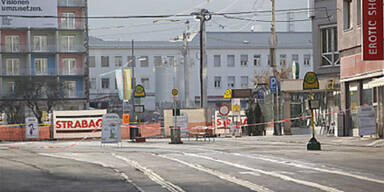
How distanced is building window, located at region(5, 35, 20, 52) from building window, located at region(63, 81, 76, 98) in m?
6.65

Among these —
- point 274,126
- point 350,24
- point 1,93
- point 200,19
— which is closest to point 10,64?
point 1,93

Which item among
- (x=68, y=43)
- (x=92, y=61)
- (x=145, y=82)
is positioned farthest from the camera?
(x=145, y=82)

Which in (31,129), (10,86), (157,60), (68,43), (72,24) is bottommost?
(31,129)

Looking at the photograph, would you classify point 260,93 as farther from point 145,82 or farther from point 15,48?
point 145,82

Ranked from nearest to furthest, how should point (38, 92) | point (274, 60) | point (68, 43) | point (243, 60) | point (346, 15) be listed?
point (346, 15) → point (274, 60) → point (38, 92) → point (68, 43) → point (243, 60)

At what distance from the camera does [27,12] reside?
251 feet

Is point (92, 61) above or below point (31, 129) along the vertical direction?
A: above

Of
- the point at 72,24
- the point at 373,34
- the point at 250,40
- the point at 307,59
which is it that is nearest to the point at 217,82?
the point at 250,40

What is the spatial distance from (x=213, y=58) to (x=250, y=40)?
6.28m

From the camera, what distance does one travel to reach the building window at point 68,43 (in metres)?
83.1

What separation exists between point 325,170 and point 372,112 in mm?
13973

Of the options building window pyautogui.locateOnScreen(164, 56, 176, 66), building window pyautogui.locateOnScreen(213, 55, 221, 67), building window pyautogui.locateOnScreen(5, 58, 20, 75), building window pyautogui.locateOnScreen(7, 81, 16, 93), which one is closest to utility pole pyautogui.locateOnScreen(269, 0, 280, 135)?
building window pyautogui.locateOnScreen(7, 81, 16, 93)

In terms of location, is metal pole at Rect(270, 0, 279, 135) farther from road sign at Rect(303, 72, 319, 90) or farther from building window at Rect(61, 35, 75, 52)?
building window at Rect(61, 35, 75, 52)

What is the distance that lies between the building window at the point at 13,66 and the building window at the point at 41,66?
207 centimetres
